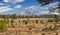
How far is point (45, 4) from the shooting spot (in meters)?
47.1

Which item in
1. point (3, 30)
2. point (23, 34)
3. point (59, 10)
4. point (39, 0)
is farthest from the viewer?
point (59, 10)

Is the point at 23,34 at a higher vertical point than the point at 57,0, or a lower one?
lower

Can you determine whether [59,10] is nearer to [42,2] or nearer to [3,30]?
[42,2]

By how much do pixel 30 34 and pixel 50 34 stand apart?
87.6 inches

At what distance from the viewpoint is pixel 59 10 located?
162ft

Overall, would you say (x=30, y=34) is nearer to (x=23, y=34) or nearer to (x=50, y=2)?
(x=23, y=34)

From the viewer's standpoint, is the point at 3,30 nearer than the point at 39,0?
Yes

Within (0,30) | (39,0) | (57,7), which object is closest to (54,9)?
(57,7)

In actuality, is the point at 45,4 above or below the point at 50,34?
above

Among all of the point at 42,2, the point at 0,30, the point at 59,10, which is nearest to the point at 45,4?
the point at 42,2

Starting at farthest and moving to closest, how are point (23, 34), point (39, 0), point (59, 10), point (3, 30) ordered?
1. point (59, 10)
2. point (39, 0)
3. point (3, 30)
4. point (23, 34)

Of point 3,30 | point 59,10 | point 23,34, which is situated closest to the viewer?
point 23,34

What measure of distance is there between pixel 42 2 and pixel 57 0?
4.11m

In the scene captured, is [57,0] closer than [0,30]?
No
